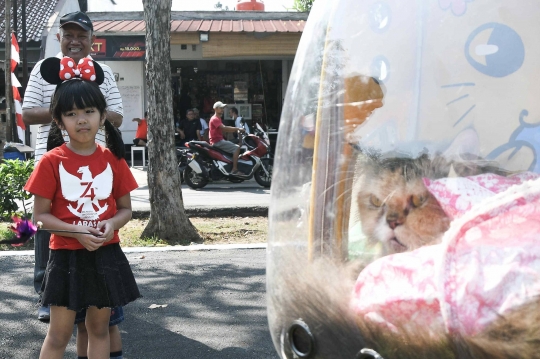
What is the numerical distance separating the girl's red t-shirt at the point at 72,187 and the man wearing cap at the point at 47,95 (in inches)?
29.8

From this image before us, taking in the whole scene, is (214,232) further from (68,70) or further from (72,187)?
(72,187)

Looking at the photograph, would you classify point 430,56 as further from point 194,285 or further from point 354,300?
point 194,285

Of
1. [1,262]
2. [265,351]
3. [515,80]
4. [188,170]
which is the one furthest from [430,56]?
[188,170]

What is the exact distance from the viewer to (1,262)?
20.9 ft

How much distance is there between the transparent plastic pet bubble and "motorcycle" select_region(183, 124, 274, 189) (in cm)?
1076

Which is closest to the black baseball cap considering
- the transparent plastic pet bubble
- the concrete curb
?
the transparent plastic pet bubble

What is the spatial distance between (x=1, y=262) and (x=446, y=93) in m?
5.31

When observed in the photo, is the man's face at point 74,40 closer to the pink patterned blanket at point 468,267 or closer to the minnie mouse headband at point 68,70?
the minnie mouse headband at point 68,70

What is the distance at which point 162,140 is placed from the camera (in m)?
7.49

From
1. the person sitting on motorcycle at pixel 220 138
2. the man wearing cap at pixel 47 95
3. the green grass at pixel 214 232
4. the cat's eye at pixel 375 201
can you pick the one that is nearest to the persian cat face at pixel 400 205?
the cat's eye at pixel 375 201

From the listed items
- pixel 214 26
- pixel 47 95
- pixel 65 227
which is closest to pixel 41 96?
pixel 47 95

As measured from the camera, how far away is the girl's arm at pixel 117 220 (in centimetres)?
295

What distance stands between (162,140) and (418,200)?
228 inches

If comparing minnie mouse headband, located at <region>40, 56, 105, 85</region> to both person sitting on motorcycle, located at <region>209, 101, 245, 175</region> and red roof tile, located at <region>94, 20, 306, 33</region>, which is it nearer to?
person sitting on motorcycle, located at <region>209, 101, 245, 175</region>
